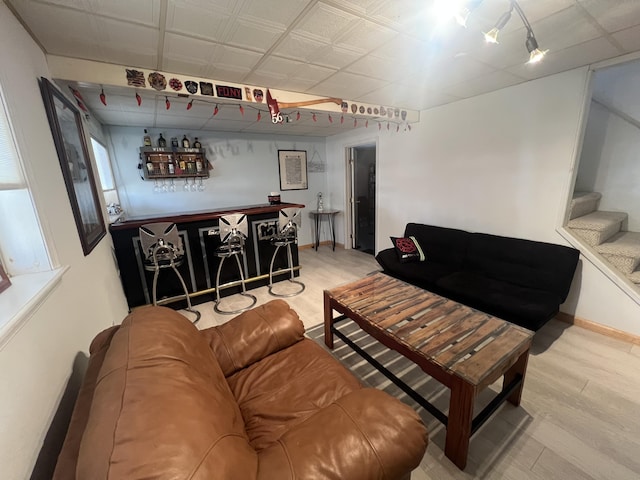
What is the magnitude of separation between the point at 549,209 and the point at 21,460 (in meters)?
3.72

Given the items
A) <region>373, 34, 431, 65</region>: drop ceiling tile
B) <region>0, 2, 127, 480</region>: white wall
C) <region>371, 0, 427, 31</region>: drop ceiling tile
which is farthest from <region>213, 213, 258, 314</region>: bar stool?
<region>371, 0, 427, 31</region>: drop ceiling tile

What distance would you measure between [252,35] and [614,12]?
2119 mm

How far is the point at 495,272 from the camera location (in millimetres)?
2688

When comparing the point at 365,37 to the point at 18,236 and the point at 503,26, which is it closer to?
the point at 503,26

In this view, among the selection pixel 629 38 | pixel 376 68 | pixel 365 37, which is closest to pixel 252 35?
pixel 365 37

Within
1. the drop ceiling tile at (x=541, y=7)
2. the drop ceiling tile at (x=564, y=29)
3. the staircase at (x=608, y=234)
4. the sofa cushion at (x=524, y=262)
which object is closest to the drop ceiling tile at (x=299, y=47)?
the drop ceiling tile at (x=541, y=7)

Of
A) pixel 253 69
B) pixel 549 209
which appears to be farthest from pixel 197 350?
pixel 549 209

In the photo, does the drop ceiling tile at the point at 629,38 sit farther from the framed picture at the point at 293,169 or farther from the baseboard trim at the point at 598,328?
the framed picture at the point at 293,169

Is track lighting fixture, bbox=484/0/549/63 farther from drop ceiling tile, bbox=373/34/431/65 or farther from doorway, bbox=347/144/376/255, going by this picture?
doorway, bbox=347/144/376/255

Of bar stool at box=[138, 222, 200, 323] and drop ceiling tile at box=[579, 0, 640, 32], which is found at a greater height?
drop ceiling tile at box=[579, 0, 640, 32]

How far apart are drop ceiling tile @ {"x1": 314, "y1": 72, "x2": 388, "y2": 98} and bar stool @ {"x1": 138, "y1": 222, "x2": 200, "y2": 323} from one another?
2.07 meters

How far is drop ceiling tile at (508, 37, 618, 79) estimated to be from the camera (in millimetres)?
1840

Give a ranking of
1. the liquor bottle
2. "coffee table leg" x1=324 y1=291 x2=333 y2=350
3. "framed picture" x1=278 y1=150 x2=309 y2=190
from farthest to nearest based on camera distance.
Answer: "framed picture" x1=278 y1=150 x2=309 y2=190 → the liquor bottle → "coffee table leg" x1=324 y1=291 x2=333 y2=350

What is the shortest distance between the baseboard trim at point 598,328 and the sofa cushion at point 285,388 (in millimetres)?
2517
